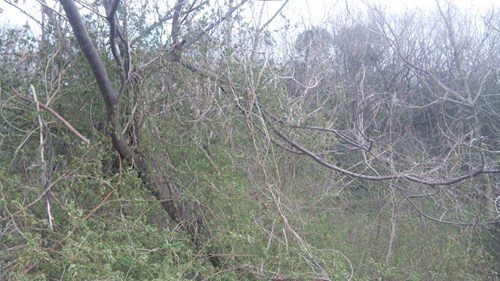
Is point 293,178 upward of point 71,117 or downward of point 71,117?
downward

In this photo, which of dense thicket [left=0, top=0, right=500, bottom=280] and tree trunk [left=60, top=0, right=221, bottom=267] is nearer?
dense thicket [left=0, top=0, right=500, bottom=280]

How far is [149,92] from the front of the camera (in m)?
4.32

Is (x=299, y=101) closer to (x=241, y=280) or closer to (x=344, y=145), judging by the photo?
(x=344, y=145)

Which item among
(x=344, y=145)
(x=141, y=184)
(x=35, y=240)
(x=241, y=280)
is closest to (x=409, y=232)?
(x=344, y=145)

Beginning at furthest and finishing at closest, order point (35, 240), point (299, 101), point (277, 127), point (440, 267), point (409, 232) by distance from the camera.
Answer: point (409, 232) → point (440, 267) → point (299, 101) → point (277, 127) → point (35, 240)

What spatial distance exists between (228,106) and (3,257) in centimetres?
181

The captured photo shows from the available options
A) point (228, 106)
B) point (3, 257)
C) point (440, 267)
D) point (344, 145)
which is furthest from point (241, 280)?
point (440, 267)

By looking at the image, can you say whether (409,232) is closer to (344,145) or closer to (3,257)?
(344,145)

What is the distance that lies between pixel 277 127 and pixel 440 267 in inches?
97.0

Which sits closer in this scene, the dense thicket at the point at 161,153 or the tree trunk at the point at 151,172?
the dense thicket at the point at 161,153

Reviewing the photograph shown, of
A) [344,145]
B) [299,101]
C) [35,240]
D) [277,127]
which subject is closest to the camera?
[35,240]

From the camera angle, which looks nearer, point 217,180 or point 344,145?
point 217,180

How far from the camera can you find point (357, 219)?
263 inches

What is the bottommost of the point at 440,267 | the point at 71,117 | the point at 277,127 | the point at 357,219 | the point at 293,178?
the point at 440,267
